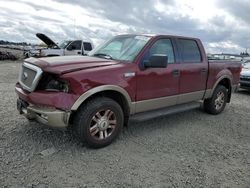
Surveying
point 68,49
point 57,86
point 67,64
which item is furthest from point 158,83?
point 68,49

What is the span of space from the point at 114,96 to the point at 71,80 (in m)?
0.97

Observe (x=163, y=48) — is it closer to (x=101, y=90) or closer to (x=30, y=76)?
(x=101, y=90)

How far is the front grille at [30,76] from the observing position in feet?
13.2

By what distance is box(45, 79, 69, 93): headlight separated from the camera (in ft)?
12.8

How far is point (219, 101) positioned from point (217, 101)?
10 centimetres

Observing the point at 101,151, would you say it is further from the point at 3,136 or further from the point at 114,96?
the point at 3,136

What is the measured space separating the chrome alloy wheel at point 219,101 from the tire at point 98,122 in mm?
3306

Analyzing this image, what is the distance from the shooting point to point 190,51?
5.89m

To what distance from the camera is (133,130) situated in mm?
5281

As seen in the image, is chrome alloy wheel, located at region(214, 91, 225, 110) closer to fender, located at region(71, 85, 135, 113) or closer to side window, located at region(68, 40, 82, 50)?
fender, located at region(71, 85, 135, 113)

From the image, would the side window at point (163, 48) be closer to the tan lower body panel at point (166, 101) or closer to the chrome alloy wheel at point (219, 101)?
the tan lower body panel at point (166, 101)

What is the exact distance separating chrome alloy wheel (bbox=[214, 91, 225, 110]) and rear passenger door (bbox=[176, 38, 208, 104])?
31.6 inches

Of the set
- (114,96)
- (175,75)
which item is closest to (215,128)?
(175,75)

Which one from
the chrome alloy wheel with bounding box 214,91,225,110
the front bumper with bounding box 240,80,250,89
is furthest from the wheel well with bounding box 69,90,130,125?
the front bumper with bounding box 240,80,250,89
